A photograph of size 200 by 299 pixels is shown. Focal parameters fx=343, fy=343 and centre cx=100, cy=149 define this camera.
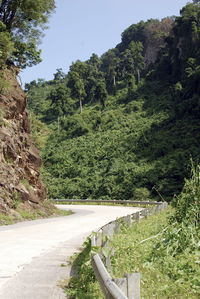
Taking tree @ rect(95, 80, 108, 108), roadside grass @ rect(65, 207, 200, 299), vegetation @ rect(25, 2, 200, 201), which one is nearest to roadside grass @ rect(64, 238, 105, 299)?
roadside grass @ rect(65, 207, 200, 299)

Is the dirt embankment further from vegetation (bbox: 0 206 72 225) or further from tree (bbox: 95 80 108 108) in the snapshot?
tree (bbox: 95 80 108 108)

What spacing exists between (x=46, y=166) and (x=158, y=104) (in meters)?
29.9

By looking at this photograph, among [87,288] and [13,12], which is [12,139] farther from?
[87,288]

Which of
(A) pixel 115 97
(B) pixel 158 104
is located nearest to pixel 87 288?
(B) pixel 158 104

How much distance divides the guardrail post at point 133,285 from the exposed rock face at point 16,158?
15899mm

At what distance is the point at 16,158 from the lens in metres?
23.8

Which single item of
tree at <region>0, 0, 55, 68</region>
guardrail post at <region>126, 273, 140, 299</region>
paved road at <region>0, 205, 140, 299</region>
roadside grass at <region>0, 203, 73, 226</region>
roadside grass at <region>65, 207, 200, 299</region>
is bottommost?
roadside grass at <region>0, 203, 73, 226</region>

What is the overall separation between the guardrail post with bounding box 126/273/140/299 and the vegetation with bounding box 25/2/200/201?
4054cm

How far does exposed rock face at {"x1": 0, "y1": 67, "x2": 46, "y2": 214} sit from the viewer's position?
69.5 feet

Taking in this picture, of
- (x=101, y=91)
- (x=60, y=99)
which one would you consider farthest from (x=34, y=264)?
(x=60, y=99)

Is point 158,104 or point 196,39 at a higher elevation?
point 196,39

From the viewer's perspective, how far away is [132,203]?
1651 inches

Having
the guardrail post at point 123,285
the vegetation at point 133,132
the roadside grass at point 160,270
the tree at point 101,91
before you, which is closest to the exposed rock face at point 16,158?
the roadside grass at point 160,270

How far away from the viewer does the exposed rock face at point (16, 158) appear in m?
21.2
